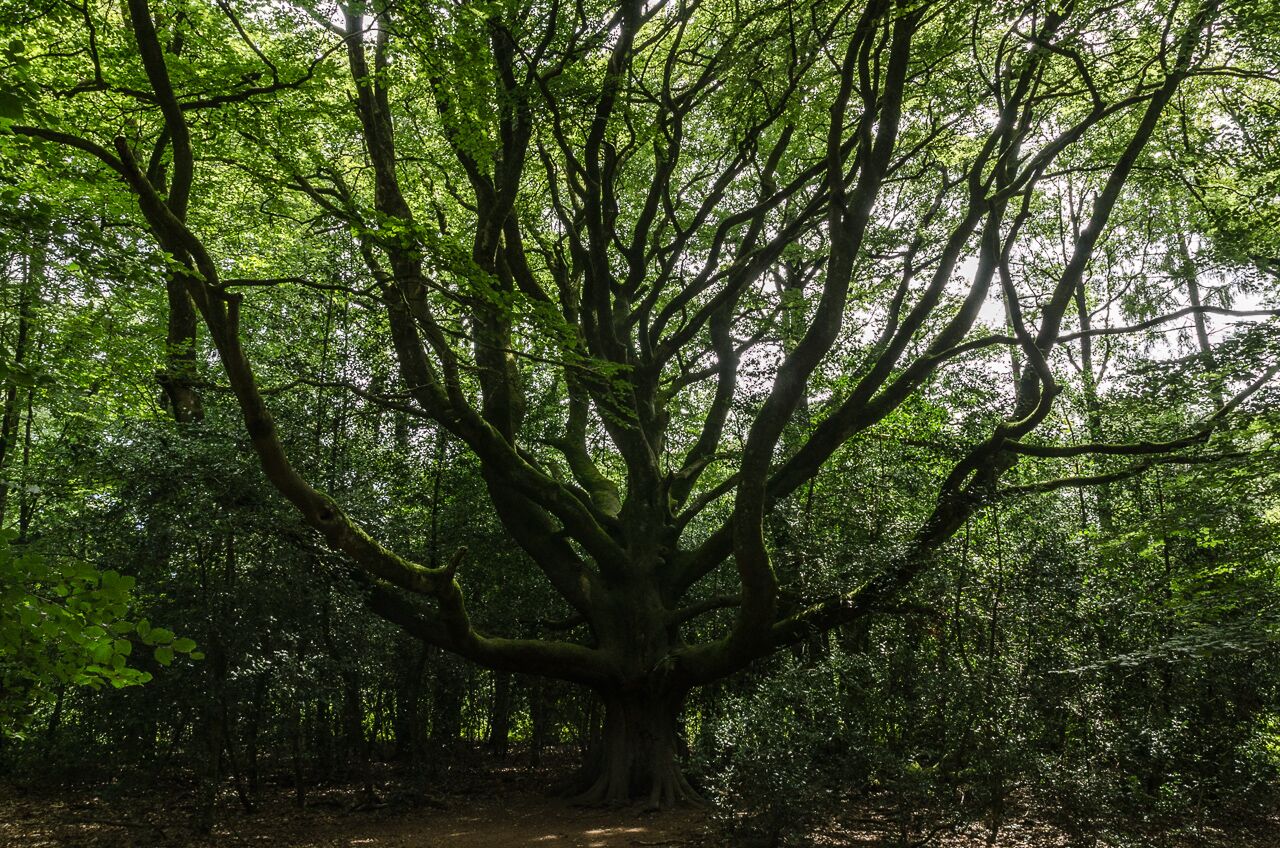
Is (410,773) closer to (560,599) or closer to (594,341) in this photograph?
(560,599)

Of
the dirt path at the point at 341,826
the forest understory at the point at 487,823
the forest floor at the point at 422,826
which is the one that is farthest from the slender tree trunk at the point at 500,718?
the dirt path at the point at 341,826

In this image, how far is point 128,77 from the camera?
7609 millimetres

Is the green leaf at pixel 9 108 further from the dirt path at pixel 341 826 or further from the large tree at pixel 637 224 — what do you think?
the dirt path at pixel 341 826

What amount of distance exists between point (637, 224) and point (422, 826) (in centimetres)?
738

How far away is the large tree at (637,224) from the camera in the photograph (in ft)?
22.7

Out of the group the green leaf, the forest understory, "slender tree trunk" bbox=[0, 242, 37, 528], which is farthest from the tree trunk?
the green leaf

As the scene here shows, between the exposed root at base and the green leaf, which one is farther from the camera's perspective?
the exposed root at base

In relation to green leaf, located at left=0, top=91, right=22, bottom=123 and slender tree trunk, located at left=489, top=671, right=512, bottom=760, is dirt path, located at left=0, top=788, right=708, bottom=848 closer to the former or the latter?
slender tree trunk, located at left=489, top=671, right=512, bottom=760

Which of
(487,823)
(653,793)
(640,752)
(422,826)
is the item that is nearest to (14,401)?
(422,826)

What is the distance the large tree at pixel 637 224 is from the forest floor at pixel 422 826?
1152mm

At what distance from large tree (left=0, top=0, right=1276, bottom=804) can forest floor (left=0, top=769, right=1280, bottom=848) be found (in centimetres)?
115

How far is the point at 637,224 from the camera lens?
9.79 meters

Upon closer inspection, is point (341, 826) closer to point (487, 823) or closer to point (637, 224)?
point (487, 823)

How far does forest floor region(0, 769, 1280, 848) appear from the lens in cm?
711
